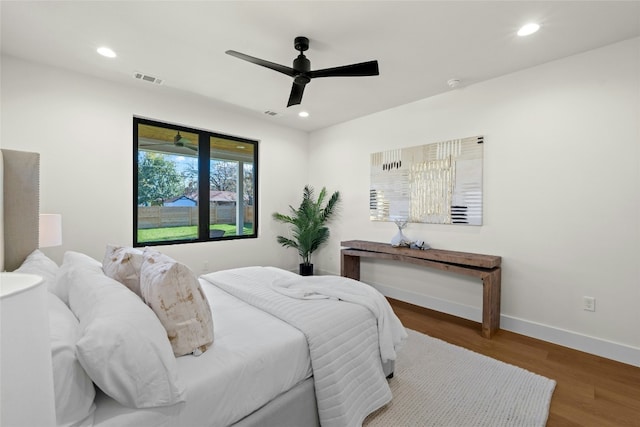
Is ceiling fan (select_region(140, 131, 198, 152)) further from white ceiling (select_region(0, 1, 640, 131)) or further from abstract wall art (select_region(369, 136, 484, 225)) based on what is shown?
abstract wall art (select_region(369, 136, 484, 225))

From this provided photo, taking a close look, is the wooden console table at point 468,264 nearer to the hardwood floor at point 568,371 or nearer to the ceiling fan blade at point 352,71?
the hardwood floor at point 568,371

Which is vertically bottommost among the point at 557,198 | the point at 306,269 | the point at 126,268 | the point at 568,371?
the point at 568,371

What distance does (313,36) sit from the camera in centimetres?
231

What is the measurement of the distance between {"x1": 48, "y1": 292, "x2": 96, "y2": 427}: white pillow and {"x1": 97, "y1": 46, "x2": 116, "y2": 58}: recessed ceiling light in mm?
2574

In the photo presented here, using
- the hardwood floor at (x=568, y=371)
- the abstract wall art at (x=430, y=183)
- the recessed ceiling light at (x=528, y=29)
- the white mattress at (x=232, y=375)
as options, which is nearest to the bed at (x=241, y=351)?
the white mattress at (x=232, y=375)

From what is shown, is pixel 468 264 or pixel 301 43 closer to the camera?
pixel 301 43

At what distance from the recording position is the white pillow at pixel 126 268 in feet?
4.72

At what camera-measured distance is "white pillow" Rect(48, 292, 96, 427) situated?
2.85ft

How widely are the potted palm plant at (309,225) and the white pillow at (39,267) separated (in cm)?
302

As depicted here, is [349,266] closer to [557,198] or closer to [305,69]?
[557,198]

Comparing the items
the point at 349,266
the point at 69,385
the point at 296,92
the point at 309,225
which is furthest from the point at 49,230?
the point at 349,266

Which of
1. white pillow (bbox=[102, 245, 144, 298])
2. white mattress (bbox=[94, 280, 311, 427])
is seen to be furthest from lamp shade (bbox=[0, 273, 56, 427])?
white pillow (bbox=[102, 245, 144, 298])

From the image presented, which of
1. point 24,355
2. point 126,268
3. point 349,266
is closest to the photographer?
point 24,355

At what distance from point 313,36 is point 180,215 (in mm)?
2850
